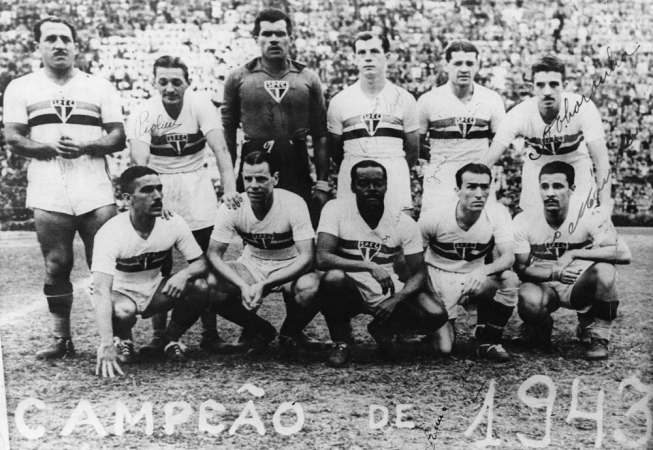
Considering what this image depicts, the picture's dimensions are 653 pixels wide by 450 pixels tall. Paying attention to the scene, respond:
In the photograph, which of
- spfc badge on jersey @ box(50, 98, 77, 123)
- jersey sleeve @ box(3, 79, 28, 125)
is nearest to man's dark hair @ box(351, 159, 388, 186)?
spfc badge on jersey @ box(50, 98, 77, 123)

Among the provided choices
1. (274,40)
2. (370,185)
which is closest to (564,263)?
(370,185)

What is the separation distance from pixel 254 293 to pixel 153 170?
0.80 metres

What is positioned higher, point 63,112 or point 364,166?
point 63,112

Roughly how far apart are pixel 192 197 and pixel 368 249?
933mm

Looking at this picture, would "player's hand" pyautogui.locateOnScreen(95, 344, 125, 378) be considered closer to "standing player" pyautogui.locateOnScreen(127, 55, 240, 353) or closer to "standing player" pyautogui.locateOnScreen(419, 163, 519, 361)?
"standing player" pyautogui.locateOnScreen(127, 55, 240, 353)

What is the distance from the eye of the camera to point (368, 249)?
→ 3199 millimetres

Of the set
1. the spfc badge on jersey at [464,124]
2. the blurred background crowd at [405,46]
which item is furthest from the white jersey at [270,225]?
the spfc badge on jersey at [464,124]

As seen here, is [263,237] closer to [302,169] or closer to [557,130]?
[302,169]

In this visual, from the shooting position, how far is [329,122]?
325 cm

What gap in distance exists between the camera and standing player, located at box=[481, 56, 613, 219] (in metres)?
3.24

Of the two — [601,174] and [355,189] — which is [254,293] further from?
[601,174]

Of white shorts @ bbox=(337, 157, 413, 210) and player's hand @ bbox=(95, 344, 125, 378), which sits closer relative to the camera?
player's hand @ bbox=(95, 344, 125, 378)

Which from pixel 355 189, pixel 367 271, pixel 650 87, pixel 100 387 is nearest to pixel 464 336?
pixel 367 271

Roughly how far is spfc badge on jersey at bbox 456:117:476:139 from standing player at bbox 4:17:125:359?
172 cm
